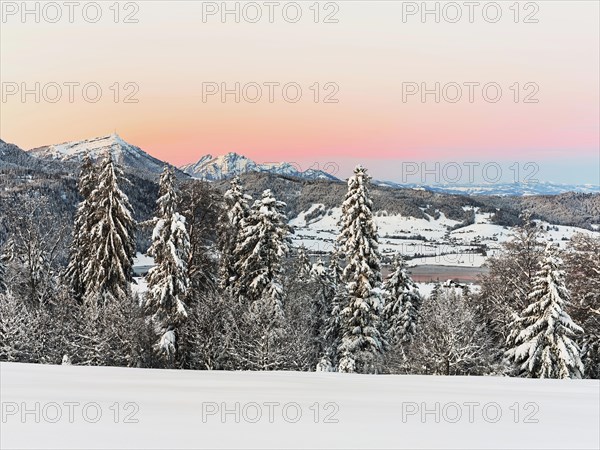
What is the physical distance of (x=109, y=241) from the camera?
2712 centimetres

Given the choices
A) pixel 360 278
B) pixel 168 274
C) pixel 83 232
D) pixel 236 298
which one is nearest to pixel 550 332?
pixel 360 278

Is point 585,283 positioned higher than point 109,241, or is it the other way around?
point 109,241

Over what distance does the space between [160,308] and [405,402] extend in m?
19.5

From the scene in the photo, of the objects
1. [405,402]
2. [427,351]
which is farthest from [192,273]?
[405,402]

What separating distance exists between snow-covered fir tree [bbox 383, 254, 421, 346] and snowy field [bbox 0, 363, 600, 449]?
98.8ft

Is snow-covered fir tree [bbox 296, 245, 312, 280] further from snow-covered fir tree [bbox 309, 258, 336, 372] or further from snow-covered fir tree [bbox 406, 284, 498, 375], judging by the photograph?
snow-covered fir tree [bbox 406, 284, 498, 375]

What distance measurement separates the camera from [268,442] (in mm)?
5238

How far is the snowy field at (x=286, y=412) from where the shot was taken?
5.32 metres

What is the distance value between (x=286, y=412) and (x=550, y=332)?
71.3ft

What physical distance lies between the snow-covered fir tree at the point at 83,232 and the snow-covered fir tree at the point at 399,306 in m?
21.3

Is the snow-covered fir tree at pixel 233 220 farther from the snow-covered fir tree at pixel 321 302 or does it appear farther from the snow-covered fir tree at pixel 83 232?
the snow-covered fir tree at pixel 321 302

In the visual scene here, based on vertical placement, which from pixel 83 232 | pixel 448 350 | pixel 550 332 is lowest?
pixel 448 350

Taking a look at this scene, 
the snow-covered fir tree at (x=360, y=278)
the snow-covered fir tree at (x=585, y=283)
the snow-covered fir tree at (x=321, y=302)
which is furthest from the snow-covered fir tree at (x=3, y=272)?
the snow-covered fir tree at (x=585, y=283)

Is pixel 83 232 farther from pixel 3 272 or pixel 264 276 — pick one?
pixel 3 272
